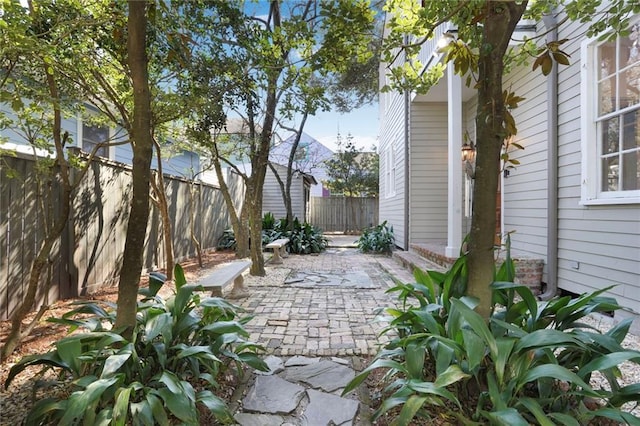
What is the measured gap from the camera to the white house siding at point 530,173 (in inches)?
195

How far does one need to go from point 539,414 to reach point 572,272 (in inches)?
134

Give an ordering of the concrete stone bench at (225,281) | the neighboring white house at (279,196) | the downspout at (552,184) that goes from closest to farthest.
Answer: the concrete stone bench at (225,281)
the downspout at (552,184)
the neighboring white house at (279,196)

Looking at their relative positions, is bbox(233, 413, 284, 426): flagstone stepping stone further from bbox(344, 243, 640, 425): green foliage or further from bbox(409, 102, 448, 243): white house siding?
bbox(409, 102, 448, 243): white house siding

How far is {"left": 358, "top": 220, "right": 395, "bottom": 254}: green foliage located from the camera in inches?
410

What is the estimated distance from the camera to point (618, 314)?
3637mm

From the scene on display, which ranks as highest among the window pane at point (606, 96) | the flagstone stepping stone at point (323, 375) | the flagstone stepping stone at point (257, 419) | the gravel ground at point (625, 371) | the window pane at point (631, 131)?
the window pane at point (606, 96)

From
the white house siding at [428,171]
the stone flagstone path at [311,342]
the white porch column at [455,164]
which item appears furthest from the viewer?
the white house siding at [428,171]

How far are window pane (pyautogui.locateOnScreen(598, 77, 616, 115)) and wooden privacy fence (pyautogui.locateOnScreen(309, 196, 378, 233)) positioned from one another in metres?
14.7

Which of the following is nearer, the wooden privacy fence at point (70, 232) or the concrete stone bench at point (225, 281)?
the wooden privacy fence at point (70, 232)

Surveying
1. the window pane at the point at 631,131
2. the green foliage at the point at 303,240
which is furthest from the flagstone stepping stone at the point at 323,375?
the green foliage at the point at 303,240

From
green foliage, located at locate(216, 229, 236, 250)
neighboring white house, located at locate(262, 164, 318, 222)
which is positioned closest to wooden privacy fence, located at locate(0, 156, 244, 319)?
green foliage, located at locate(216, 229, 236, 250)

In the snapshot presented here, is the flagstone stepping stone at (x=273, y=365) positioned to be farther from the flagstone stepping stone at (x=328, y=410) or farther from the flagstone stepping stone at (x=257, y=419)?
the flagstone stepping stone at (x=257, y=419)

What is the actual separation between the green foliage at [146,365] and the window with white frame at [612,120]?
388cm

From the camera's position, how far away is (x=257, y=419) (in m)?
2.09
